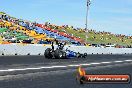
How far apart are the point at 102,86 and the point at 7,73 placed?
5267mm

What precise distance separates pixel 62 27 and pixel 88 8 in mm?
36243

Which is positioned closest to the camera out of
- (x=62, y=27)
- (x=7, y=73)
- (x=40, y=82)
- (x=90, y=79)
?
(x=90, y=79)

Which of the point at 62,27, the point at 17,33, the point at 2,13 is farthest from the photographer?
the point at 62,27

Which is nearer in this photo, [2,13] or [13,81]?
[13,81]

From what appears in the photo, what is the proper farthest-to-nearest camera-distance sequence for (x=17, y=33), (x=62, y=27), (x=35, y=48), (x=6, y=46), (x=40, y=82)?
(x=62, y=27) < (x=17, y=33) < (x=35, y=48) < (x=6, y=46) < (x=40, y=82)

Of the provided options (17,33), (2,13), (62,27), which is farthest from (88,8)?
(62,27)

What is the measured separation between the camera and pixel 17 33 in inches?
2427

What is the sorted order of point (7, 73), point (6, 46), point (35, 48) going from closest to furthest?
point (7, 73) < point (6, 46) < point (35, 48)

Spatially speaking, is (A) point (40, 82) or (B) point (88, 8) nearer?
(A) point (40, 82)

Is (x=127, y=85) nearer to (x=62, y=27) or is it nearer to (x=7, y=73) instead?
(x=7, y=73)

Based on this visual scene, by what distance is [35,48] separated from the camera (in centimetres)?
4312

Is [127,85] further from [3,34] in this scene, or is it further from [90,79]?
[3,34]

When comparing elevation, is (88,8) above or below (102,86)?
above

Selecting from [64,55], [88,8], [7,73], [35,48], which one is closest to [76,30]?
[88,8]
